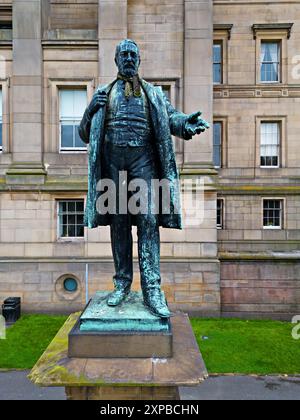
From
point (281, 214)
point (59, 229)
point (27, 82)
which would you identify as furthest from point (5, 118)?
point (281, 214)

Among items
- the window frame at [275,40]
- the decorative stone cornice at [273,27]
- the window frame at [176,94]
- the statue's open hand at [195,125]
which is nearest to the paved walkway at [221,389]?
the statue's open hand at [195,125]

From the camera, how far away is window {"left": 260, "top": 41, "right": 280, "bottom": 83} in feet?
66.3

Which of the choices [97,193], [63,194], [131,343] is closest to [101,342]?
[131,343]

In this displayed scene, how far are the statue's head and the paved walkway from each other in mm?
6847

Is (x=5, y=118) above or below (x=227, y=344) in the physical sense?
above

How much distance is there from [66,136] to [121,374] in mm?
13385

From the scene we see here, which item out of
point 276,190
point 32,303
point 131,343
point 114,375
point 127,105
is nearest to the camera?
point 114,375

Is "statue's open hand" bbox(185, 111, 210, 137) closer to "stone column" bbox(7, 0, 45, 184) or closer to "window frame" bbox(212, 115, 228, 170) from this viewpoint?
"stone column" bbox(7, 0, 45, 184)

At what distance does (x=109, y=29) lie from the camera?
1476 centimetres

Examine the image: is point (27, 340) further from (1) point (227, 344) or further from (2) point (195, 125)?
(2) point (195, 125)

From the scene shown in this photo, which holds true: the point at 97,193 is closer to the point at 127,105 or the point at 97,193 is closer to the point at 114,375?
the point at 127,105

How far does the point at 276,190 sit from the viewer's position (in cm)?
1966

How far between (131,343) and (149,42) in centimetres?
1376

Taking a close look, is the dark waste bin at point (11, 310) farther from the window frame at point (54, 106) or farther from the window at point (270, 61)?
the window at point (270, 61)
